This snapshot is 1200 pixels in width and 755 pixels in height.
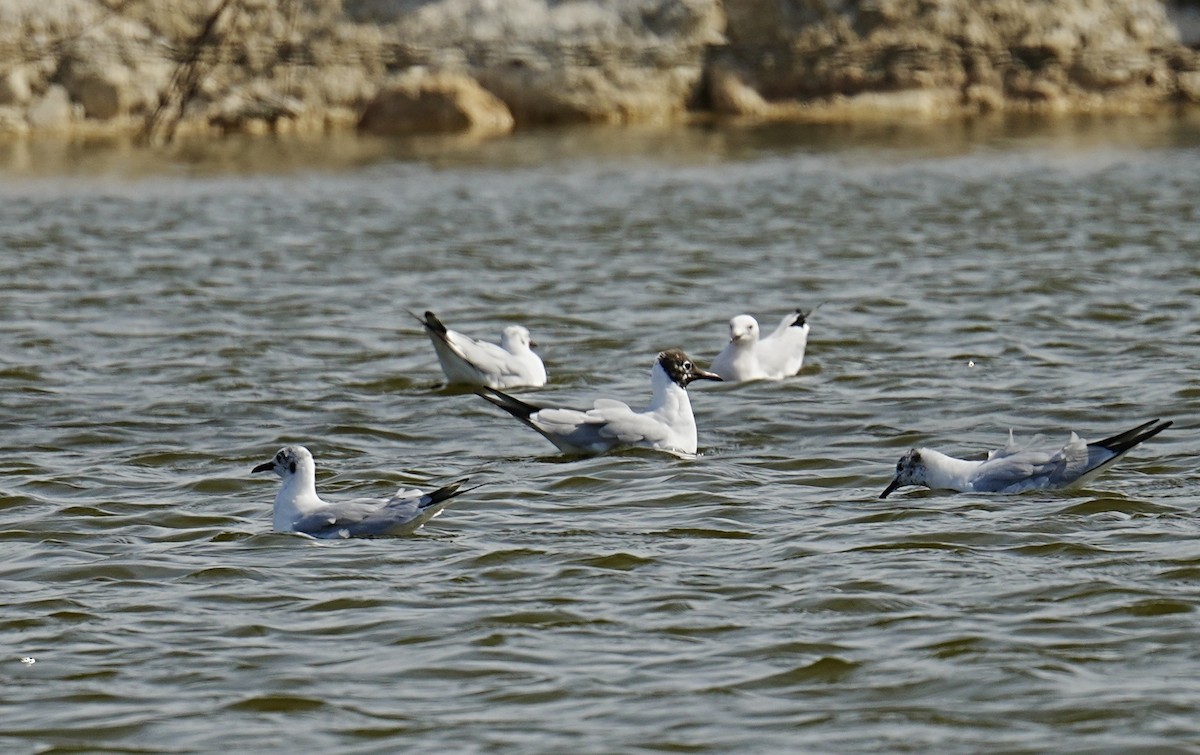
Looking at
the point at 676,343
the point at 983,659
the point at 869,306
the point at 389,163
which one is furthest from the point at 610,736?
the point at 389,163

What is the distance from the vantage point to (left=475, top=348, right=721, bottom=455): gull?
950 centimetres

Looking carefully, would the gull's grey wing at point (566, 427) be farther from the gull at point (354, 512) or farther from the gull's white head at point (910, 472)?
the gull's white head at point (910, 472)

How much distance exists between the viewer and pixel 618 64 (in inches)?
1052

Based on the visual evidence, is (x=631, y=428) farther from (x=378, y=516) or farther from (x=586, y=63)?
(x=586, y=63)

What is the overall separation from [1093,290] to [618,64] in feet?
44.2

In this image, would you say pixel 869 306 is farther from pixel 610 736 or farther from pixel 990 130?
pixel 990 130

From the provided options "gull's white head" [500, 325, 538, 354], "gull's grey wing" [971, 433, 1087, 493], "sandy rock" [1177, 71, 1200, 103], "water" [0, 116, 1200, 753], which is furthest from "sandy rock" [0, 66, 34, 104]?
"gull's grey wing" [971, 433, 1087, 493]

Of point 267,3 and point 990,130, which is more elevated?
point 267,3

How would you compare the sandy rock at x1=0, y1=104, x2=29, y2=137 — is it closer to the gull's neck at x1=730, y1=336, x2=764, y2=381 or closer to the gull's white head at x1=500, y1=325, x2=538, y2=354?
the gull's white head at x1=500, y1=325, x2=538, y2=354

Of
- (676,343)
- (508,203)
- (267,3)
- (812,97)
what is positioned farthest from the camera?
(812,97)

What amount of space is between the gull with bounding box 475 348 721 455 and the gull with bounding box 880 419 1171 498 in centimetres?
136

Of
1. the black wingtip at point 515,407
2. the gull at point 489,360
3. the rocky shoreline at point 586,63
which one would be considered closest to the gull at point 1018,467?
the black wingtip at point 515,407

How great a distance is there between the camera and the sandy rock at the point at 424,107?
25688mm

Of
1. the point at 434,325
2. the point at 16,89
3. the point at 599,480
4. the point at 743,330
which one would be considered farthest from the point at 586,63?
the point at 599,480
